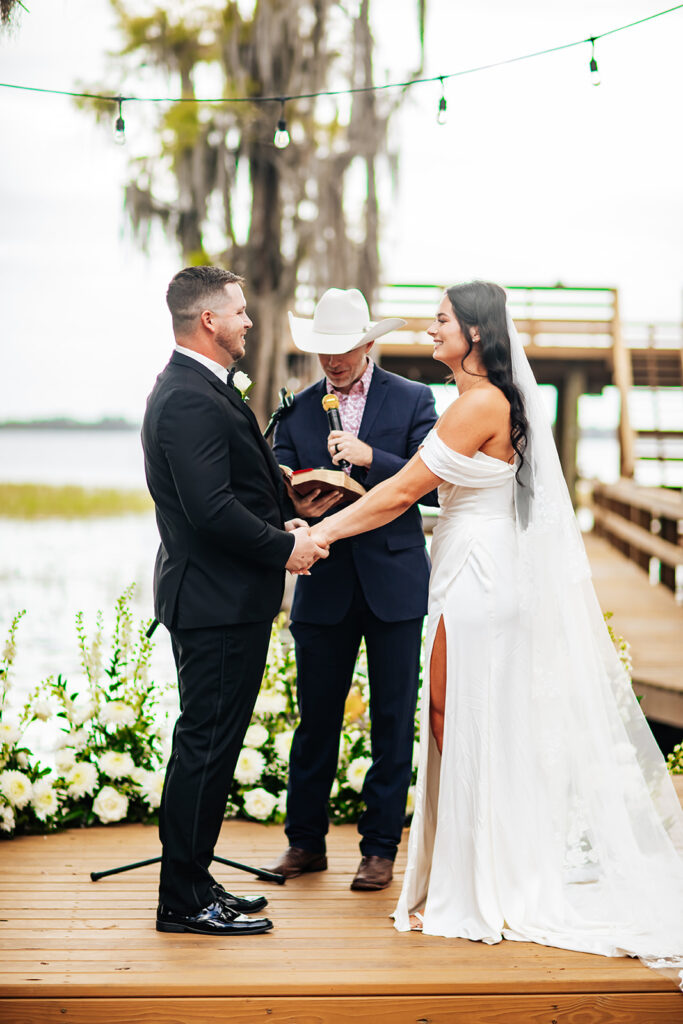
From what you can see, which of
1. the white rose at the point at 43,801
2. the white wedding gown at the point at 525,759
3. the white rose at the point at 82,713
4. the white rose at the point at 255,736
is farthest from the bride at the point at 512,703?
the white rose at the point at 82,713

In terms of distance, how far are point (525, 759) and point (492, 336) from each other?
1.27m

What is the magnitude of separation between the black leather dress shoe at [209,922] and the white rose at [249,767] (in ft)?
3.91

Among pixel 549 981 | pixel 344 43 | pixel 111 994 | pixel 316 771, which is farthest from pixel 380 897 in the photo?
pixel 344 43

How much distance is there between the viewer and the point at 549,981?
280 cm

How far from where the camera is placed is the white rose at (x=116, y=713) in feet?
→ 14.1

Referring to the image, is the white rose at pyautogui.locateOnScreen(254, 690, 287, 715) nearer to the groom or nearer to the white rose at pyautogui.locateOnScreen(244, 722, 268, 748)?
the white rose at pyautogui.locateOnScreen(244, 722, 268, 748)

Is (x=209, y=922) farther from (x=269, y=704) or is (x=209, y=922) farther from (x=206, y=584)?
(x=269, y=704)

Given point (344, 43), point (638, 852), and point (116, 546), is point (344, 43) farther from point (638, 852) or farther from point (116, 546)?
point (116, 546)

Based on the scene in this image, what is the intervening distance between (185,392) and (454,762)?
4.42 feet

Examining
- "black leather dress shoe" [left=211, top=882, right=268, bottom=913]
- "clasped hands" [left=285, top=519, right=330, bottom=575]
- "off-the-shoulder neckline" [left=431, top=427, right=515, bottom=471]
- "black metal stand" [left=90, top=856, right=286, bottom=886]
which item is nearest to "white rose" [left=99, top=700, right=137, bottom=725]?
"black metal stand" [left=90, top=856, right=286, bottom=886]

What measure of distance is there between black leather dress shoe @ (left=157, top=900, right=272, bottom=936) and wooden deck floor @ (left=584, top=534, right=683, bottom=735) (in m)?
2.48

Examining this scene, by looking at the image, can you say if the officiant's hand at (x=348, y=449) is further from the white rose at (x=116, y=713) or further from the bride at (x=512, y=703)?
the white rose at (x=116, y=713)

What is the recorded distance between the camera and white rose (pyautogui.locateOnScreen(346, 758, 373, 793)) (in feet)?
14.0

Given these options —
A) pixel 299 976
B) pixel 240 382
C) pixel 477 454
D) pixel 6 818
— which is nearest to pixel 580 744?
pixel 477 454
